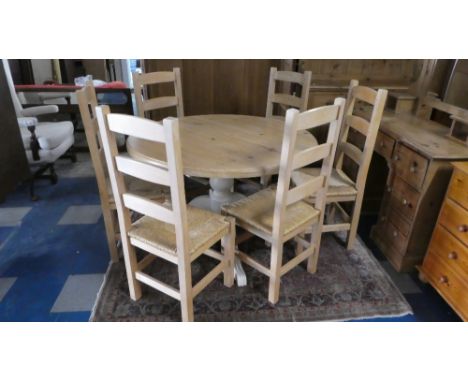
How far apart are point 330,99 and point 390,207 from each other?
45.0 inches

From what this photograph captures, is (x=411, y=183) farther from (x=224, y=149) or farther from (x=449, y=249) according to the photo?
(x=224, y=149)

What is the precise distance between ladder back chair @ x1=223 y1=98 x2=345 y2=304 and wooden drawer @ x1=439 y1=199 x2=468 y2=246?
669 mm

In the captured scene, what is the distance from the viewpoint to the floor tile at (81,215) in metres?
2.56

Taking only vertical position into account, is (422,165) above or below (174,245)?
above

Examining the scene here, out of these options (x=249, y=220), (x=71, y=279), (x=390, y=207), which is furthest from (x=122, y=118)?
(x=390, y=207)

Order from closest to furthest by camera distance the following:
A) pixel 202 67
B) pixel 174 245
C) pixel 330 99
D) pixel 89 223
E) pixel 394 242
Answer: pixel 174 245
pixel 394 242
pixel 89 223
pixel 330 99
pixel 202 67

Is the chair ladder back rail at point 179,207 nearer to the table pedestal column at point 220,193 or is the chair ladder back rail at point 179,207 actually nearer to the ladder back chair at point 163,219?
the ladder back chair at point 163,219

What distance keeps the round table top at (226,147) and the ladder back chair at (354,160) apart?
1.08ft

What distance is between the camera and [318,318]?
1.74m

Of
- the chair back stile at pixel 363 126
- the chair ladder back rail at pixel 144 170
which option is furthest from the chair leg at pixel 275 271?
the chair back stile at pixel 363 126

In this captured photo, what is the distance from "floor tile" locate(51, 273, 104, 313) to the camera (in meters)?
1.80

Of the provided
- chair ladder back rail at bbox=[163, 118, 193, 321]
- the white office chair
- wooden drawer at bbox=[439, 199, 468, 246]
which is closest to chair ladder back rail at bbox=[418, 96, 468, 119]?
wooden drawer at bbox=[439, 199, 468, 246]

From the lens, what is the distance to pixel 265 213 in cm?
177

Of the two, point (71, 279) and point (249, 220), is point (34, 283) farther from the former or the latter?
point (249, 220)
